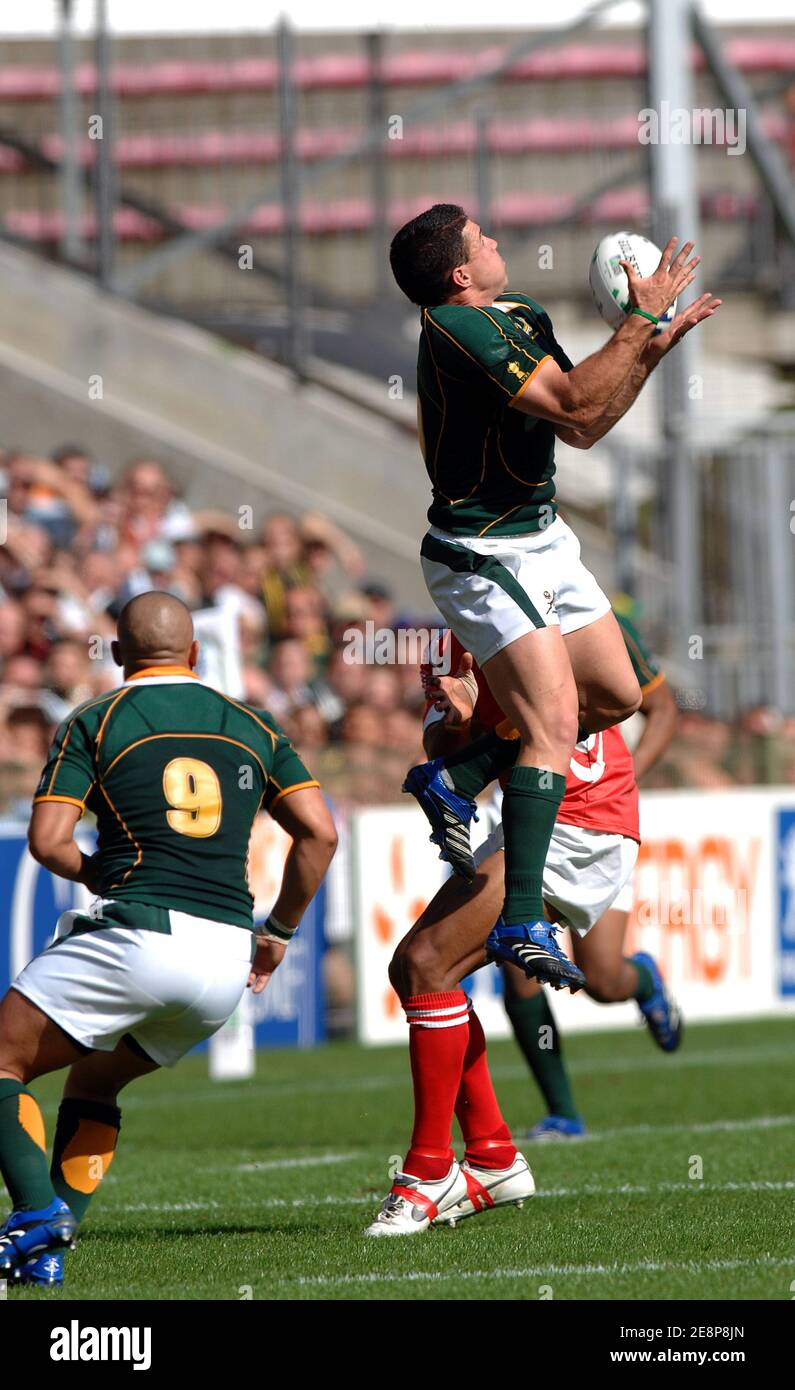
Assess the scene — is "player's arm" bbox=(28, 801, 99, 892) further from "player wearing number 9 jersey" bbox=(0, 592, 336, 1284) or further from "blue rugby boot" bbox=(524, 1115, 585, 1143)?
"blue rugby boot" bbox=(524, 1115, 585, 1143)

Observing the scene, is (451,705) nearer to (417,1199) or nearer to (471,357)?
(471,357)

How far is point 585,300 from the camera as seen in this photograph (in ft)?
70.7

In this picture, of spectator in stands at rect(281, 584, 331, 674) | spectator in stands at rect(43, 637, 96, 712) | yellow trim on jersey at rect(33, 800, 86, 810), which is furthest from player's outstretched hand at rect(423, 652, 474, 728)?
spectator in stands at rect(281, 584, 331, 674)

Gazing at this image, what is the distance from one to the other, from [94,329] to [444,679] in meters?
13.5

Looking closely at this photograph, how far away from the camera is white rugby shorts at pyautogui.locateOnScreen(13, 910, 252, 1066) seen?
5.82m

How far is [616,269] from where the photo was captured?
20.4 feet

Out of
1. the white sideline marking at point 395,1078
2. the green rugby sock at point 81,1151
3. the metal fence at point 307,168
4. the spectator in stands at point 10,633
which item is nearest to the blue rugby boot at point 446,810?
the green rugby sock at point 81,1151

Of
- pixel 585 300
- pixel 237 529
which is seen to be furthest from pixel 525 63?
pixel 237 529

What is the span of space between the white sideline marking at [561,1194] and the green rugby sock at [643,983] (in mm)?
1898

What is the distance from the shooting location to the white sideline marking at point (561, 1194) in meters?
7.28

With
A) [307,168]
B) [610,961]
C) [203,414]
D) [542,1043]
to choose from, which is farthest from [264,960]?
[307,168]

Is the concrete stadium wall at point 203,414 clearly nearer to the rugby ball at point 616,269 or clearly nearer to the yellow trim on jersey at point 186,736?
the rugby ball at point 616,269

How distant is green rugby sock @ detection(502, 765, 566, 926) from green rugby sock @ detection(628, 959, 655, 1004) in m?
3.28

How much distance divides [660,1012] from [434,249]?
4.38 meters
